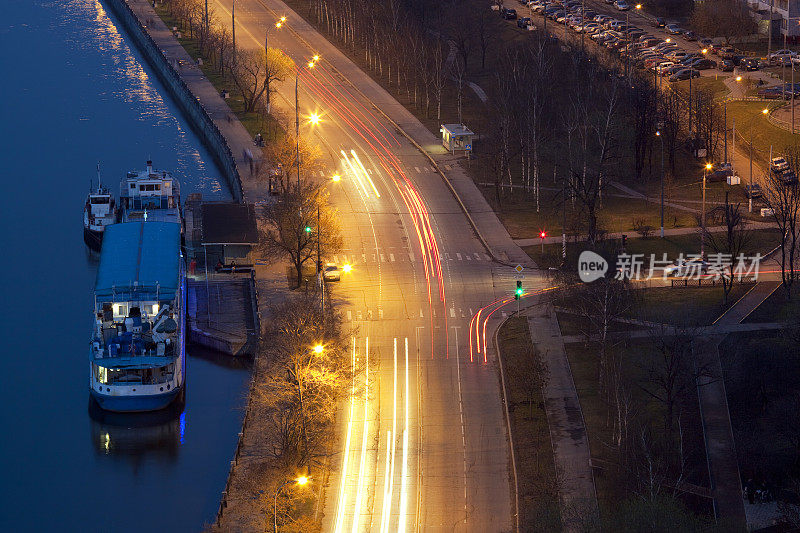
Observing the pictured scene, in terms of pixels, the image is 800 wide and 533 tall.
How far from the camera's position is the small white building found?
175062 mm

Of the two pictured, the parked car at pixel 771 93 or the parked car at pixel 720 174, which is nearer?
the parked car at pixel 720 174

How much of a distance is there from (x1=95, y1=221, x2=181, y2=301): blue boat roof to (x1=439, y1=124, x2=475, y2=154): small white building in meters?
42.6

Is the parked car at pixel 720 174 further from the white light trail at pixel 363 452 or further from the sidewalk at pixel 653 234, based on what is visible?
the white light trail at pixel 363 452

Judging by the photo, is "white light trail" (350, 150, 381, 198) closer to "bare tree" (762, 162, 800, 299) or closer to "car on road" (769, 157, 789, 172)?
"bare tree" (762, 162, 800, 299)

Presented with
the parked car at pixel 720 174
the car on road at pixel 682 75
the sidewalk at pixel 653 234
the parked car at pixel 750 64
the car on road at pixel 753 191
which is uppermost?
the parked car at pixel 750 64

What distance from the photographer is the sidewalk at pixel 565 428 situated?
3764 inches

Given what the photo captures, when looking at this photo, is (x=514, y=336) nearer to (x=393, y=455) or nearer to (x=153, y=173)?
(x=393, y=455)

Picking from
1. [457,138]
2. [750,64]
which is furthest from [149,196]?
[750,64]

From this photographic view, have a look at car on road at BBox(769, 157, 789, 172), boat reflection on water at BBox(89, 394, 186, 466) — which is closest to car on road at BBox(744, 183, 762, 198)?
car on road at BBox(769, 157, 789, 172)

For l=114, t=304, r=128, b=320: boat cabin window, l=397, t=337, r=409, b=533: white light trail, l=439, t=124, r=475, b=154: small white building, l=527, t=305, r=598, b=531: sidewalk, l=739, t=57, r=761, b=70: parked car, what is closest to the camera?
l=527, t=305, r=598, b=531: sidewalk

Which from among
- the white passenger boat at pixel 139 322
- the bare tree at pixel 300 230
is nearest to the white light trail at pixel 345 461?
the white passenger boat at pixel 139 322

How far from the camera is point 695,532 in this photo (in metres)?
83.4

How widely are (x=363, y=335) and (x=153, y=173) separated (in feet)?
151

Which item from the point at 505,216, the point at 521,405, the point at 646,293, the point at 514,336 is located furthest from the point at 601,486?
the point at 505,216
